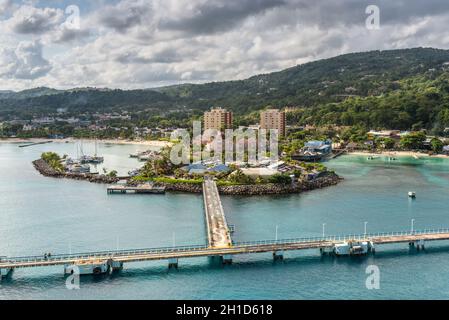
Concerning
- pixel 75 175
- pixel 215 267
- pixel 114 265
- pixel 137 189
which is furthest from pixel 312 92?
pixel 114 265

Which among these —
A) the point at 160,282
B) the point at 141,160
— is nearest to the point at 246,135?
the point at 141,160

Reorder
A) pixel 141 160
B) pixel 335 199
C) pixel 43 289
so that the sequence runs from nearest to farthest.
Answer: pixel 43 289, pixel 335 199, pixel 141 160

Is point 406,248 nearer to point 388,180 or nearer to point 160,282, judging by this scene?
point 160,282

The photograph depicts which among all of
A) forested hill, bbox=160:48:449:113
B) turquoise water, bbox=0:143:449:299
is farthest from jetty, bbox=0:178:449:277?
forested hill, bbox=160:48:449:113

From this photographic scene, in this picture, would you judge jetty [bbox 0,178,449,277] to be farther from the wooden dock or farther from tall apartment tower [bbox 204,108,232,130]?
tall apartment tower [bbox 204,108,232,130]

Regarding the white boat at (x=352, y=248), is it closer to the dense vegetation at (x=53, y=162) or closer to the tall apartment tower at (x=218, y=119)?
the dense vegetation at (x=53, y=162)

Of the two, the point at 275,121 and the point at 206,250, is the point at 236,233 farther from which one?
the point at 275,121

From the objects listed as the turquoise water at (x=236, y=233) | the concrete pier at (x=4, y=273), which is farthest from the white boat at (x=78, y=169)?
the concrete pier at (x=4, y=273)
